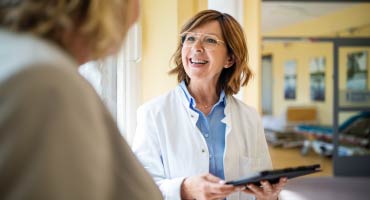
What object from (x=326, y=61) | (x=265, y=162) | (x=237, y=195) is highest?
(x=326, y=61)

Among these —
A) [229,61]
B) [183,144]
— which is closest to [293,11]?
[229,61]

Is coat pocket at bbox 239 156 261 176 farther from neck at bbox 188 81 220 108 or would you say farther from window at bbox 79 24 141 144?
window at bbox 79 24 141 144

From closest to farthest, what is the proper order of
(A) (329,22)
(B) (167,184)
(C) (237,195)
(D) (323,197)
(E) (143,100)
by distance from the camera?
(B) (167,184)
(C) (237,195)
(E) (143,100)
(D) (323,197)
(A) (329,22)

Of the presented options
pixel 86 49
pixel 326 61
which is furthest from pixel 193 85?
pixel 326 61

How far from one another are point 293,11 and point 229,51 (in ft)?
25.3

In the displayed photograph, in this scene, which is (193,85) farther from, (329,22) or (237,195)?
(329,22)

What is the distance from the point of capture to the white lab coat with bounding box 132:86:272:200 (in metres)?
1.48

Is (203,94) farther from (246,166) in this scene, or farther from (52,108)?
(52,108)

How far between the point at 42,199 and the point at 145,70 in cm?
166

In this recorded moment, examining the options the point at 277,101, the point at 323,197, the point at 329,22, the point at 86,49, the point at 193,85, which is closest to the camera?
the point at 86,49

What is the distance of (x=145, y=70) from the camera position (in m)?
2.08

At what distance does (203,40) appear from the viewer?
1621 millimetres

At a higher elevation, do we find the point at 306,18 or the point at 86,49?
the point at 306,18

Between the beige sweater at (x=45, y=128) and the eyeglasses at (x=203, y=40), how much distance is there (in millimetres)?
1145
